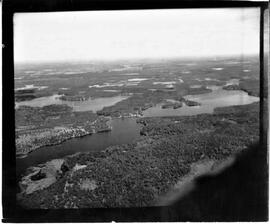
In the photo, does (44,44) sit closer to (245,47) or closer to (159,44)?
(159,44)

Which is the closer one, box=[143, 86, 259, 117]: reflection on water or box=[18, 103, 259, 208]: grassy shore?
box=[18, 103, 259, 208]: grassy shore

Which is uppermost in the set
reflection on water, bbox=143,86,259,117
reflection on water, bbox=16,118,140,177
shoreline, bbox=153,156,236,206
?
reflection on water, bbox=143,86,259,117

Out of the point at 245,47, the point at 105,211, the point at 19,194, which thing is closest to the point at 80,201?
the point at 105,211

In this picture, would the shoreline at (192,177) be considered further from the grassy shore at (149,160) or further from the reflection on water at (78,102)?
the reflection on water at (78,102)

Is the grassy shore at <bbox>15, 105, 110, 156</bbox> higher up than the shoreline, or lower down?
higher up

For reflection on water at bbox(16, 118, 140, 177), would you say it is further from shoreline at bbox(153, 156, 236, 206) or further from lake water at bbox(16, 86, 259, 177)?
shoreline at bbox(153, 156, 236, 206)

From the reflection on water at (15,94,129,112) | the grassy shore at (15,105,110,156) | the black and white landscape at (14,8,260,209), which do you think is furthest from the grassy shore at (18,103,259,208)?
the reflection on water at (15,94,129,112)

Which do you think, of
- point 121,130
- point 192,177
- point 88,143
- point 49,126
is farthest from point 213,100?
point 49,126

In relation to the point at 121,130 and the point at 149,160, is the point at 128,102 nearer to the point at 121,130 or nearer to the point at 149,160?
the point at 121,130
